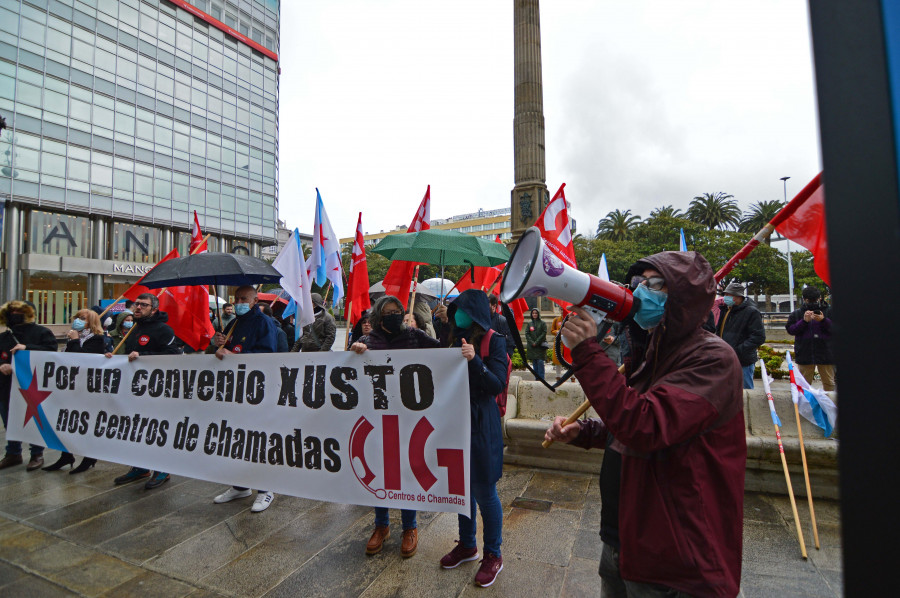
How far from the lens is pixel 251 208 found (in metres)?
38.1

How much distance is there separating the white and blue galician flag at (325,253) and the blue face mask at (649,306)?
4.78m

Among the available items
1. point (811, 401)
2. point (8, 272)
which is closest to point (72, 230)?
point (8, 272)

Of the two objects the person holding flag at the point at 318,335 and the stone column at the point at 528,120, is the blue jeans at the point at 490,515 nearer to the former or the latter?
the person holding flag at the point at 318,335

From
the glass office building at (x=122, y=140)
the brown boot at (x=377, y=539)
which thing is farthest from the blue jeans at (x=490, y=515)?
the glass office building at (x=122, y=140)

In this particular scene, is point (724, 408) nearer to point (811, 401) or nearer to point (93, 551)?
point (811, 401)

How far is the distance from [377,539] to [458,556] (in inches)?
23.6

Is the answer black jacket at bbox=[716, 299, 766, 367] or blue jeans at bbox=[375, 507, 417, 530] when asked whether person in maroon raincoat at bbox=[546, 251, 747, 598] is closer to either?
blue jeans at bbox=[375, 507, 417, 530]

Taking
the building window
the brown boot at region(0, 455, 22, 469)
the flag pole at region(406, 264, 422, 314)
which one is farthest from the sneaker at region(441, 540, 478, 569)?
the building window

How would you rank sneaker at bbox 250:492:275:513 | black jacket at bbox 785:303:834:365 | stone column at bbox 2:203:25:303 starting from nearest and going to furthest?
sneaker at bbox 250:492:275:513, black jacket at bbox 785:303:834:365, stone column at bbox 2:203:25:303

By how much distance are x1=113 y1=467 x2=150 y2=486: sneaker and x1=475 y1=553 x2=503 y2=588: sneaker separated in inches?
148

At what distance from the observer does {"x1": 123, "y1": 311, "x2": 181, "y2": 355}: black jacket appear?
4.87m

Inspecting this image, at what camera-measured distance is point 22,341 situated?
5379 mm

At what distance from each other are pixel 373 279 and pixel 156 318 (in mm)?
47564

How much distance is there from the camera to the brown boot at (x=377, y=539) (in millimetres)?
3309
